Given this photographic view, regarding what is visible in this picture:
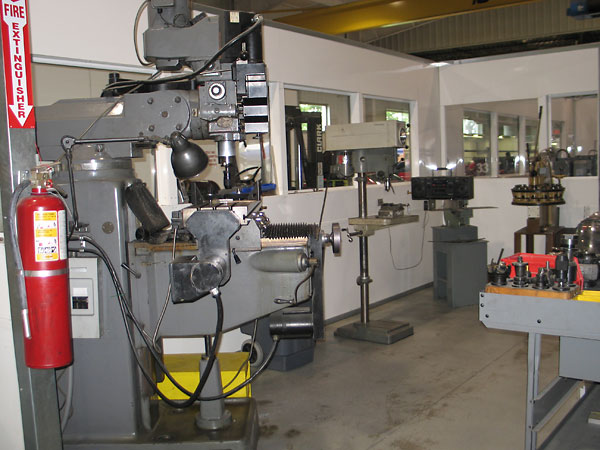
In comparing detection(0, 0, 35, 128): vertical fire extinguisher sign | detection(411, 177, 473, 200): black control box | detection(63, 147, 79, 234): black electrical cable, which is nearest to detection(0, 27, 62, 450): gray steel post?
detection(0, 0, 35, 128): vertical fire extinguisher sign

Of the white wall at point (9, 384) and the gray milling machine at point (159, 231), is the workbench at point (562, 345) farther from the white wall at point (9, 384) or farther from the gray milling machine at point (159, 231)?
the white wall at point (9, 384)

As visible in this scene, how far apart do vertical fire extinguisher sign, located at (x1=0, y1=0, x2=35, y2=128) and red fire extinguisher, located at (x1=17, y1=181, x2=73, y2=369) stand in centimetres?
24

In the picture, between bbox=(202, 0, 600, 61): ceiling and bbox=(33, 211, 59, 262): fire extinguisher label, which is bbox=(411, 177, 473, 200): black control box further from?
bbox=(33, 211, 59, 262): fire extinguisher label

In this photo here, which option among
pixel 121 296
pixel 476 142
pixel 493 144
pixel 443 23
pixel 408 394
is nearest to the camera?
pixel 121 296

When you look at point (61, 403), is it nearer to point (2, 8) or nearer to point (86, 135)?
point (86, 135)

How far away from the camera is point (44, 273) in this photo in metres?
1.64

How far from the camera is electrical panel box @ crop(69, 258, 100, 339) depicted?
76.5 inches

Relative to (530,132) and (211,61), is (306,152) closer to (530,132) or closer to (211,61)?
(211,61)

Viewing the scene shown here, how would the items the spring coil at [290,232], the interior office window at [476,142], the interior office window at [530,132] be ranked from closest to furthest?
the spring coil at [290,232], the interior office window at [476,142], the interior office window at [530,132]

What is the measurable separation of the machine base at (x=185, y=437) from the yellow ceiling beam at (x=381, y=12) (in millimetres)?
4165

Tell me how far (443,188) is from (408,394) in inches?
82.7

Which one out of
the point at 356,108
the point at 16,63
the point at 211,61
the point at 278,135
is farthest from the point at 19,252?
the point at 356,108

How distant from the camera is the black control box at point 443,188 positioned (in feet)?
14.8

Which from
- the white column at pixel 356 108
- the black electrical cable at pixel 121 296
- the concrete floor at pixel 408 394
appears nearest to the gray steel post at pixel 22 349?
the black electrical cable at pixel 121 296
